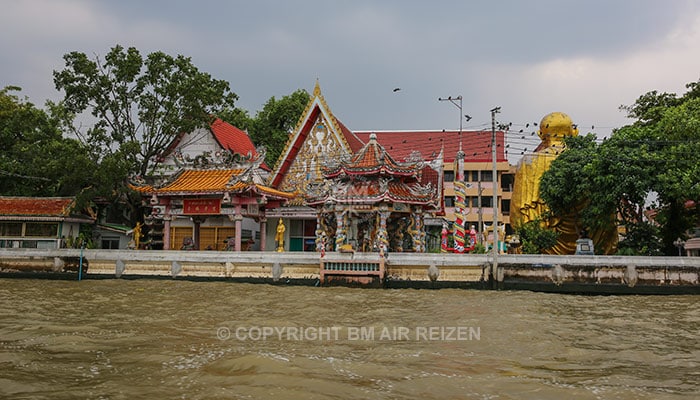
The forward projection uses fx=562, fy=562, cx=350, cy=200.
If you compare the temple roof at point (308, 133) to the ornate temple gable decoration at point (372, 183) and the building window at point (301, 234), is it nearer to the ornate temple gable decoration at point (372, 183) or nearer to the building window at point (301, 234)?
the building window at point (301, 234)

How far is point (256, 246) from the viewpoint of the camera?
28.2m

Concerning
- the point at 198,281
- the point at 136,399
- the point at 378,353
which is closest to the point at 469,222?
the point at 198,281

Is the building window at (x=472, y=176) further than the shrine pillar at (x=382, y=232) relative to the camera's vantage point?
Yes

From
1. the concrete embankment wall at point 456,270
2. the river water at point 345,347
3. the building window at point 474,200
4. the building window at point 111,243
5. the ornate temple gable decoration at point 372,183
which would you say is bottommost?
the river water at point 345,347

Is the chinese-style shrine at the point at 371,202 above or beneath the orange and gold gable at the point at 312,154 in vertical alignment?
beneath

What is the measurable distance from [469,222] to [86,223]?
2487cm

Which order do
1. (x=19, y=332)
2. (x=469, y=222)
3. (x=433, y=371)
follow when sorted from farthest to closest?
(x=469, y=222), (x=19, y=332), (x=433, y=371)

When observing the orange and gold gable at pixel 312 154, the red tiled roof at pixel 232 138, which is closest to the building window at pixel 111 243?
the red tiled roof at pixel 232 138

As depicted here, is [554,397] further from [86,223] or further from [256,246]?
[86,223]

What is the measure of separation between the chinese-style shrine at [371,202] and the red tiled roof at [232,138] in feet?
31.4

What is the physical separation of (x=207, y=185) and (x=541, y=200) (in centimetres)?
1516

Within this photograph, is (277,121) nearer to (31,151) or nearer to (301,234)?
(301,234)

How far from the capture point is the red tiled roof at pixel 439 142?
38.3 metres

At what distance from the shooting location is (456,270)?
18328 mm
